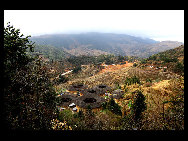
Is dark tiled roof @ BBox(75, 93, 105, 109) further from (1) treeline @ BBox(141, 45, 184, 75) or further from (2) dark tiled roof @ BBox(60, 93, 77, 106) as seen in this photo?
(1) treeline @ BBox(141, 45, 184, 75)

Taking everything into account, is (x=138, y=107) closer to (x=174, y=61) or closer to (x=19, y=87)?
(x=19, y=87)

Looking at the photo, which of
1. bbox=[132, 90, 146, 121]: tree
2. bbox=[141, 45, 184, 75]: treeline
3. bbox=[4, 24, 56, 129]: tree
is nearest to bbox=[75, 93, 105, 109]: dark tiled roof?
bbox=[132, 90, 146, 121]: tree

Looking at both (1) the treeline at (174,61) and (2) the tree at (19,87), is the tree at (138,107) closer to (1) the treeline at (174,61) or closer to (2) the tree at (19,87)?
(2) the tree at (19,87)

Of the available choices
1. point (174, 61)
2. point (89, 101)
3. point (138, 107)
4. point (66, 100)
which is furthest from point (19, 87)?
point (174, 61)

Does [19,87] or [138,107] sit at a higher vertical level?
[19,87]

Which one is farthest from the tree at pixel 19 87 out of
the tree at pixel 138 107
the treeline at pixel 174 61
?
the treeline at pixel 174 61

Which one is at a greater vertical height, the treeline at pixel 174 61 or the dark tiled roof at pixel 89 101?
the treeline at pixel 174 61
